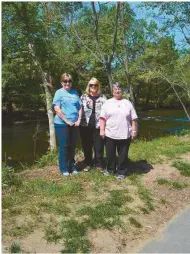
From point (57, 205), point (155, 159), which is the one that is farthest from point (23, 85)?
point (57, 205)

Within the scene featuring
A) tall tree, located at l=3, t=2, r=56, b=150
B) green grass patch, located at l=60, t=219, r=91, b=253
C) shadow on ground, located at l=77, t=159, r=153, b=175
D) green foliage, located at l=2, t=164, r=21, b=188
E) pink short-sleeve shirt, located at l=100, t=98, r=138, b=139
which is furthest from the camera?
tall tree, located at l=3, t=2, r=56, b=150

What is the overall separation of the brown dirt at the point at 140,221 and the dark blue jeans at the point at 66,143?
27 cm

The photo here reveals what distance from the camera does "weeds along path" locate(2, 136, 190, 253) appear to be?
14.1 ft

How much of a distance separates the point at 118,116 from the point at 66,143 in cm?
106

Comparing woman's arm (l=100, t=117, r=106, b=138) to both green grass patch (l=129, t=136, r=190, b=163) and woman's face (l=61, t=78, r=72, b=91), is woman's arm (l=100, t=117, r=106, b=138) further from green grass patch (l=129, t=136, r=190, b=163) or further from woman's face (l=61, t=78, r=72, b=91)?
green grass patch (l=129, t=136, r=190, b=163)

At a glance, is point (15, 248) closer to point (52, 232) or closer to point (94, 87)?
point (52, 232)

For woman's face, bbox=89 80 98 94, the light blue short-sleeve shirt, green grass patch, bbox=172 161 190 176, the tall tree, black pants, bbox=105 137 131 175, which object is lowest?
green grass patch, bbox=172 161 190 176

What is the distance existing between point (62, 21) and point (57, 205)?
422 inches

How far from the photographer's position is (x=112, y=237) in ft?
14.9

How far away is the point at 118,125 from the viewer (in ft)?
20.7

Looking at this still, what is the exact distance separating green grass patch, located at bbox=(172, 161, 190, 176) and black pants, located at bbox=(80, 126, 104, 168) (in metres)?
1.77

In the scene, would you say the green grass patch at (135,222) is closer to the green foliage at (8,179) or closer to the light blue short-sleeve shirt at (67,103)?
the green foliage at (8,179)

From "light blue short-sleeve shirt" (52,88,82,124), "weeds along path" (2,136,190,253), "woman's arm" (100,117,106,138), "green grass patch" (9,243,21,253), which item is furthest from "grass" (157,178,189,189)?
"green grass patch" (9,243,21,253)

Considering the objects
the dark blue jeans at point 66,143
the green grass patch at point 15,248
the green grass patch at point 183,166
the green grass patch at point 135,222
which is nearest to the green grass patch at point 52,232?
the green grass patch at point 15,248
